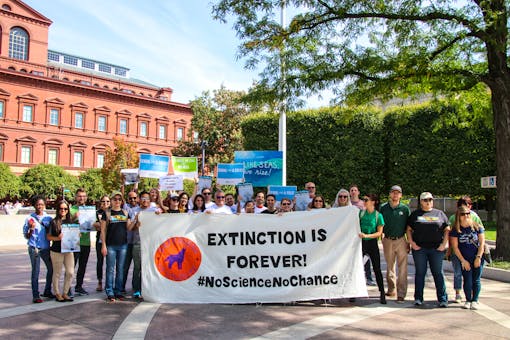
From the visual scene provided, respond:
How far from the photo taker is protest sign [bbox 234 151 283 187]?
1401cm

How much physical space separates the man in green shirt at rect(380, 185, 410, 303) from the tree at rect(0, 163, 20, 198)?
45.0 m

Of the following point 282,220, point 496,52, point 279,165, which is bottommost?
point 282,220

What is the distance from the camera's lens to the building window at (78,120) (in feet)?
198

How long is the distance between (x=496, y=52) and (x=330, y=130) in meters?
15.0

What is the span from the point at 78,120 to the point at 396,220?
195 ft

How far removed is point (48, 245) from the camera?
25.1 ft

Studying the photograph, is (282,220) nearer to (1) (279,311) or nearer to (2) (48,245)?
(1) (279,311)

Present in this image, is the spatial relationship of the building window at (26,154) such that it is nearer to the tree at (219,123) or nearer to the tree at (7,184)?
the tree at (7,184)

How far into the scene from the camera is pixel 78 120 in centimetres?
6066

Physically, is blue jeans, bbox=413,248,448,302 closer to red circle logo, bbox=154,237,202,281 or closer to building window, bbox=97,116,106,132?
red circle logo, bbox=154,237,202,281

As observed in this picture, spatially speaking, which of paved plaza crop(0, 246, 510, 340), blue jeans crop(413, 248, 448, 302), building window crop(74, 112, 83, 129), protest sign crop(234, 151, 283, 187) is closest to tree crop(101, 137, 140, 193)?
building window crop(74, 112, 83, 129)

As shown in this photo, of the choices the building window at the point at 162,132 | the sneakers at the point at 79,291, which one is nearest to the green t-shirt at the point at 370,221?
the sneakers at the point at 79,291

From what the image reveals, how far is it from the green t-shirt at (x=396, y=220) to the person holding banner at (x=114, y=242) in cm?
436

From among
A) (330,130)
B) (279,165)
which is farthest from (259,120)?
(279,165)
